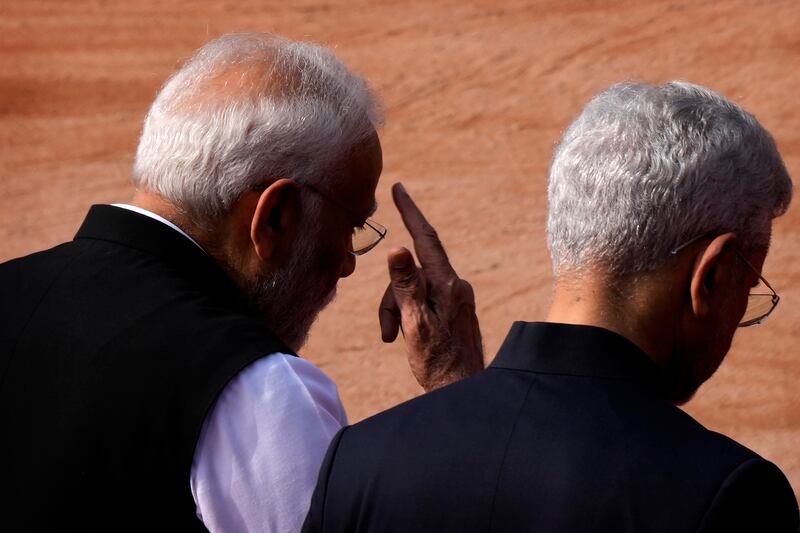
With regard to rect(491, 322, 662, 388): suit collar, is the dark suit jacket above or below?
below

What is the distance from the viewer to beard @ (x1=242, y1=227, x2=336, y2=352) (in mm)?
1828

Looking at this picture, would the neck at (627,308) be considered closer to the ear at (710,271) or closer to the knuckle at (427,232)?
the ear at (710,271)

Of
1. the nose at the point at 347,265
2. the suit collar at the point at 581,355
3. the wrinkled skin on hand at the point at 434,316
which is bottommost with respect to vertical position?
the wrinkled skin on hand at the point at 434,316

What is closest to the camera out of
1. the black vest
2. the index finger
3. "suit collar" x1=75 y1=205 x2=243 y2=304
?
the black vest

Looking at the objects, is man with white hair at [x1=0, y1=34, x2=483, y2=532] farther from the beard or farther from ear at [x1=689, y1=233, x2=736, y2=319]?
ear at [x1=689, y1=233, x2=736, y2=319]

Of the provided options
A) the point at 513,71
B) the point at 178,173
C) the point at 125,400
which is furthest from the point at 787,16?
the point at 125,400

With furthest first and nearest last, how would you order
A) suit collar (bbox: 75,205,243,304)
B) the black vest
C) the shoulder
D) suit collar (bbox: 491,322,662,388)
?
suit collar (bbox: 75,205,243,304), the black vest, suit collar (bbox: 491,322,662,388), the shoulder

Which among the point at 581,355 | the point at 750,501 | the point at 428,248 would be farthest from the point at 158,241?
the point at 750,501

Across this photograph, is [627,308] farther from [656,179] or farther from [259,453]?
[259,453]

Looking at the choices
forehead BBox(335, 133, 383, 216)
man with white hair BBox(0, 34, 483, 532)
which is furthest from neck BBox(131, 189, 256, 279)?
forehead BBox(335, 133, 383, 216)

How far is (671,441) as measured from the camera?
4.11 ft

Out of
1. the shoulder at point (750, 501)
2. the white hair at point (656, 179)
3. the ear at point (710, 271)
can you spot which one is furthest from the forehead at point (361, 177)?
the shoulder at point (750, 501)

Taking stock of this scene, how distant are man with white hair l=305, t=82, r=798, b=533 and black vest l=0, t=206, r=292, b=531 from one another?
228mm

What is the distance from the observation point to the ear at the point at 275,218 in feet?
5.80
